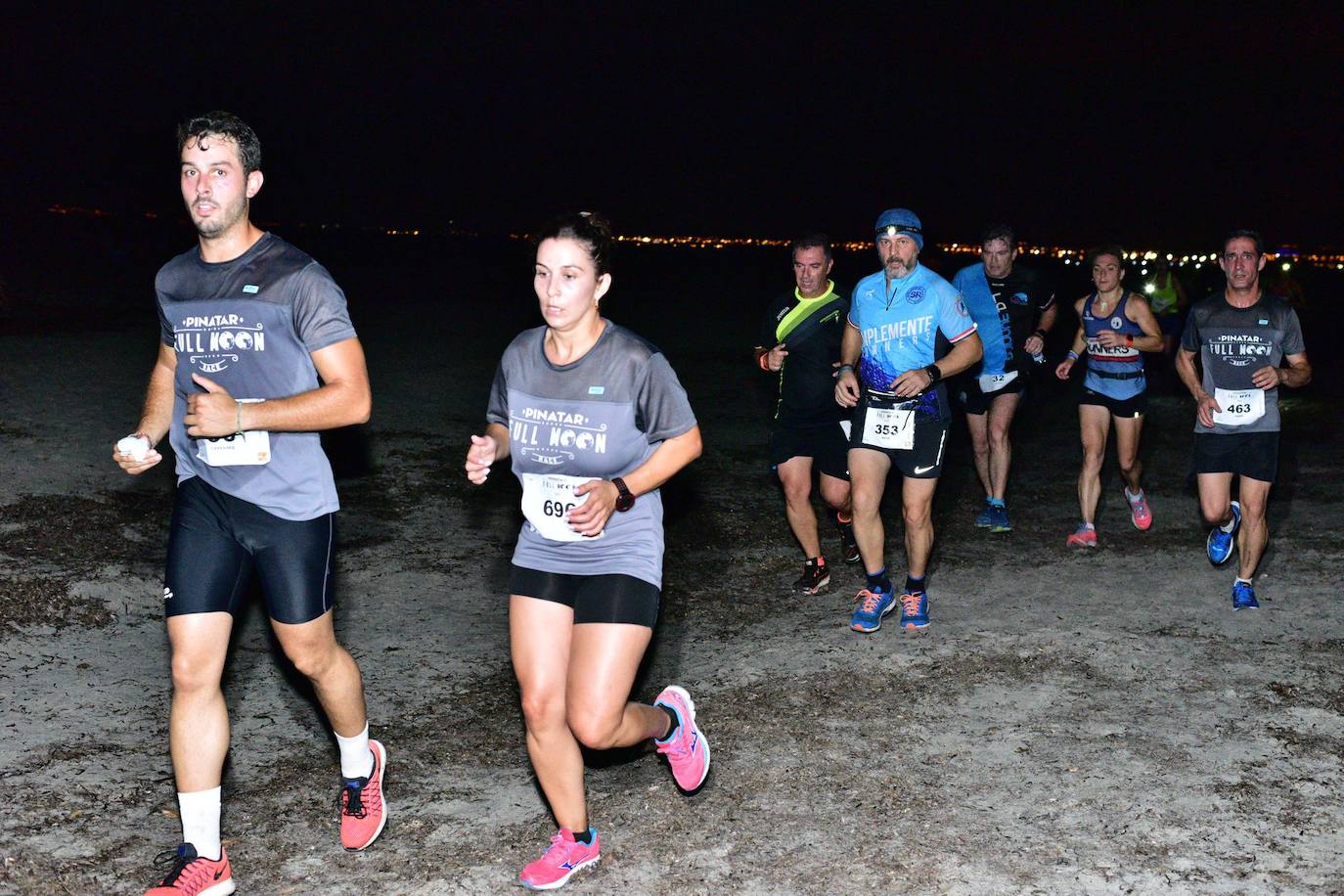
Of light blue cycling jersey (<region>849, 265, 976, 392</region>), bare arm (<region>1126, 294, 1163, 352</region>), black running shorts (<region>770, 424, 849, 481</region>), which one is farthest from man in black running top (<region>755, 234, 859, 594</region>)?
bare arm (<region>1126, 294, 1163, 352</region>)

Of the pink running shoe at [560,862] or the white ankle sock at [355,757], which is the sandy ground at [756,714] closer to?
the pink running shoe at [560,862]

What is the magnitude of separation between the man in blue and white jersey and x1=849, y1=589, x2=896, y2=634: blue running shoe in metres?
2.41

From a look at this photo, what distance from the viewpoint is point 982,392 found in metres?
9.23

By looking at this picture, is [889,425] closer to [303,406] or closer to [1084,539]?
[1084,539]

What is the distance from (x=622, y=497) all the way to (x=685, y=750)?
1104mm

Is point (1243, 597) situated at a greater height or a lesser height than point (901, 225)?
lesser

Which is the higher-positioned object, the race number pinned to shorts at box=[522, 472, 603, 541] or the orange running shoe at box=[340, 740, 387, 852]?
the race number pinned to shorts at box=[522, 472, 603, 541]

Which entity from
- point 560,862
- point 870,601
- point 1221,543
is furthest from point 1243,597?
point 560,862

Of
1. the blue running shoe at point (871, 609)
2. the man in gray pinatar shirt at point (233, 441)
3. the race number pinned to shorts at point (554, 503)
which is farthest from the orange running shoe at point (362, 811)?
the blue running shoe at point (871, 609)

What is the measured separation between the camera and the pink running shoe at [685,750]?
14.7ft

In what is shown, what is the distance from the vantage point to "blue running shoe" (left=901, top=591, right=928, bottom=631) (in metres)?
6.62

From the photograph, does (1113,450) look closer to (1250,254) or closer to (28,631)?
(1250,254)

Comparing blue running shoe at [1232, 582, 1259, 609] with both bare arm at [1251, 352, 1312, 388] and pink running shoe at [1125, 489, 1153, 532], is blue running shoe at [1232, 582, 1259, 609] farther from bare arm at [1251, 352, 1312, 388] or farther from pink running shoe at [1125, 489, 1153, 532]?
pink running shoe at [1125, 489, 1153, 532]

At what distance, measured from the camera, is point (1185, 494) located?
9.95 m
